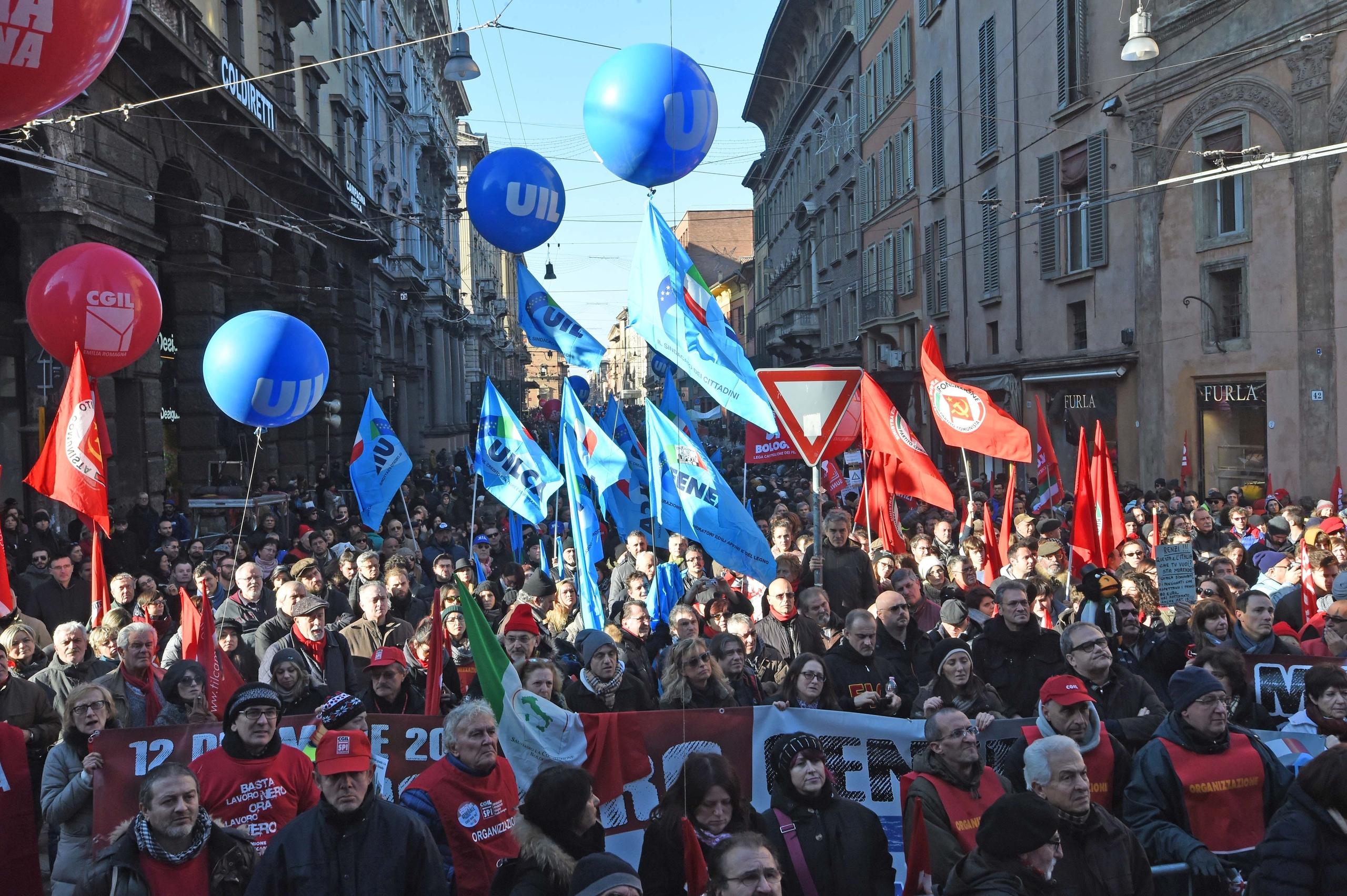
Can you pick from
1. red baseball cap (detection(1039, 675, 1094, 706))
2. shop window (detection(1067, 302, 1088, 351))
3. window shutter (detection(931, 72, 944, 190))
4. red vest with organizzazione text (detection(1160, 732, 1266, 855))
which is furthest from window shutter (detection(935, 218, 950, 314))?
red vest with organizzazione text (detection(1160, 732, 1266, 855))

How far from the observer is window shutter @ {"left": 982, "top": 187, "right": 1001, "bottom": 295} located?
93.5ft

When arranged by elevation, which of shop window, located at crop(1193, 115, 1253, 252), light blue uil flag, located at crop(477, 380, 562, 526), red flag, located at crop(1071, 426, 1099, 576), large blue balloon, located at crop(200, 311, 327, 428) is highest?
shop window, located at crop(1193, 115, 1253, 252)

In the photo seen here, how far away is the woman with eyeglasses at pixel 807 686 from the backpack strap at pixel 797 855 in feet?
5.03

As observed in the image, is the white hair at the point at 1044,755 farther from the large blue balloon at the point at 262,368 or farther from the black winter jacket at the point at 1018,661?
the large blue balloon at the point at 262,368

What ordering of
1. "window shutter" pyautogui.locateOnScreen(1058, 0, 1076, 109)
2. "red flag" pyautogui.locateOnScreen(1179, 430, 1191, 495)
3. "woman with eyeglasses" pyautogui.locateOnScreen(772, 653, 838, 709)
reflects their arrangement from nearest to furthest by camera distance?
"woman with eyeglasses" pyautogui.locateOnScreen(772, 653, 838, 709) → "red flag" pyautogui.locateOnScreen(1179, 430, 1191, 495) → "window shutter" pyautogui.locateOnScreen(1058, 0, 1076, 109)

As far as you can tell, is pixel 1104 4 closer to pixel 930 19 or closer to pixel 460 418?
pixel 930 19

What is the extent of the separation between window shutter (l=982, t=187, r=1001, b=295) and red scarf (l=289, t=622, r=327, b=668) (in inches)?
939

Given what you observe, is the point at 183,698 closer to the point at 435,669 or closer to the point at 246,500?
the point at 435,669

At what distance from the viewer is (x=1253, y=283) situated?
19.3 m

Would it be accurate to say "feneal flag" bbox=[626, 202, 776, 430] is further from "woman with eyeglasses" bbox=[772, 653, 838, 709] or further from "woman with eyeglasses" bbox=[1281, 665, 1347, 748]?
"woman with eyeglasses" bbox=[1281, 665, 1347, 748]

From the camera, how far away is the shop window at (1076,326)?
2494 centimetres

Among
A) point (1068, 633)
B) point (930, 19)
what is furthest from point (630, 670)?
point (930, 19)

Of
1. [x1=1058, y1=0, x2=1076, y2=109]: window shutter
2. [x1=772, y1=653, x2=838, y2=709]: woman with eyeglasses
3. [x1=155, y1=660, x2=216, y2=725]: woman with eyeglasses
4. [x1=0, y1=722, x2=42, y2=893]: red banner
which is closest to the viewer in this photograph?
[x1=0, y1=722, x2=42, y2=893]: red banner

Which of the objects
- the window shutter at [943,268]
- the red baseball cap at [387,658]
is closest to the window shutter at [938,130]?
the window shutter at [943,268]
